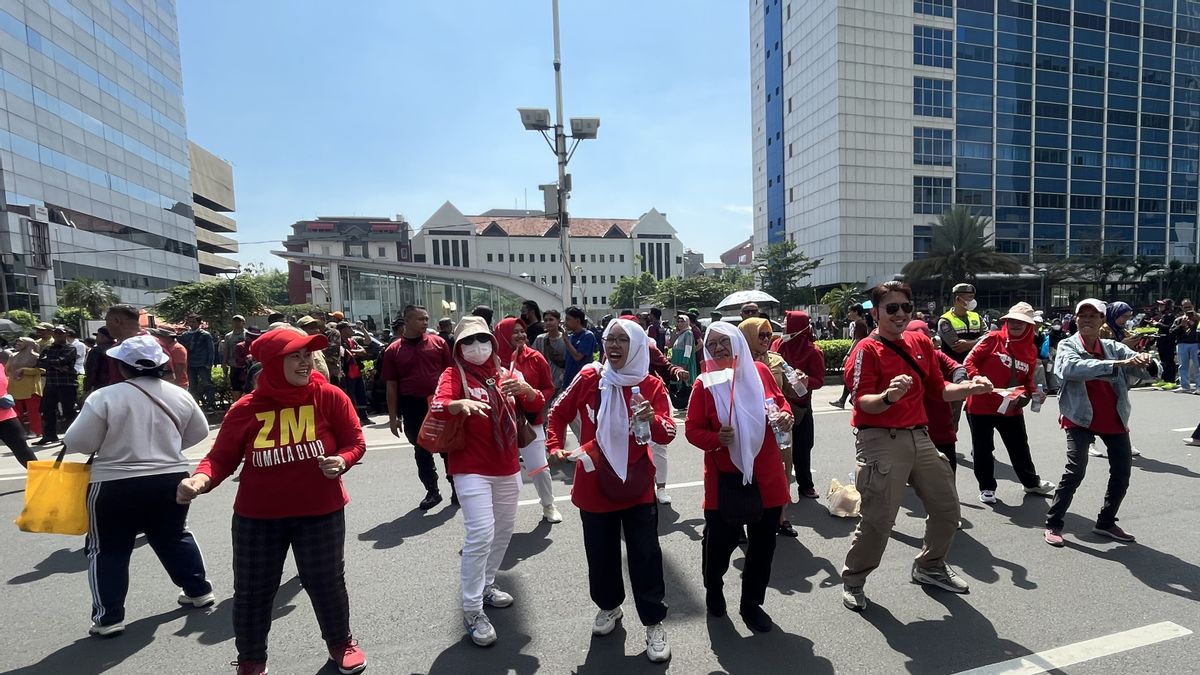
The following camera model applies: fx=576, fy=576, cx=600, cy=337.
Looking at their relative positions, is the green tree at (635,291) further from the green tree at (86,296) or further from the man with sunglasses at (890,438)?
the man with sunglasses at (890,438)

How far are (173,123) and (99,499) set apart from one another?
229 ft

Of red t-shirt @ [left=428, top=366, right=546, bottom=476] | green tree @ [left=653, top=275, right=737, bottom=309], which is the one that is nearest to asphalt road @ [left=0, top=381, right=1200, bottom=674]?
red t-shirt @ [left=428, top=366, right=546, bottom=476]

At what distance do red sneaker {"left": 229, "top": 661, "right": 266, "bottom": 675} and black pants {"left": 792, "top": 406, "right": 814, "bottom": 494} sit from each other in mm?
4295

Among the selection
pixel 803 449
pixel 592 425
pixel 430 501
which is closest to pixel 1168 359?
pixel 803 449

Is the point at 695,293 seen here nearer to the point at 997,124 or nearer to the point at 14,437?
the point at 997,124

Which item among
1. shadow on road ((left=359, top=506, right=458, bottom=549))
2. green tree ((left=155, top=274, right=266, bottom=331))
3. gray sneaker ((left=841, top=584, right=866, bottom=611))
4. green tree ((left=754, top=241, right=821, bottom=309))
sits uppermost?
green tree ((left=754, top=241, right=821, bottom=309))

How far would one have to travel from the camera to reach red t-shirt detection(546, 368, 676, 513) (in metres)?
2.96

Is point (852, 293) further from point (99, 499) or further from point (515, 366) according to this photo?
point (99, 499)

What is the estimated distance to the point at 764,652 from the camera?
3020 millimetres

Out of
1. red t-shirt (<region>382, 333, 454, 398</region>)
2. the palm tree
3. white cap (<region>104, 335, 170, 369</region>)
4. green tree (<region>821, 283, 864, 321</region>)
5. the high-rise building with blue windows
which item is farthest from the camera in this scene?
the high-rise building with blue windows

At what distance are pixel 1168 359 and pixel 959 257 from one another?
1361 inches

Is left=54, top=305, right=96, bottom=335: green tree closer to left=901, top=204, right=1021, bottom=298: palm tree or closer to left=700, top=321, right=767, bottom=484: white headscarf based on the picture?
left=700, top=321, right=767, bottom=484: white headscarf

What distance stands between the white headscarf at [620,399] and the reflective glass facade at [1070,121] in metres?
57.2

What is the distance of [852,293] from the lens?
124 feet
